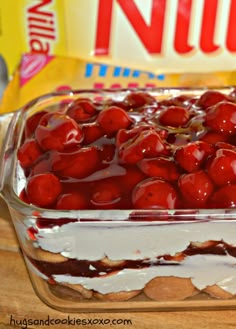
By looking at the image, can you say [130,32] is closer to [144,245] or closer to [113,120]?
[113,120]

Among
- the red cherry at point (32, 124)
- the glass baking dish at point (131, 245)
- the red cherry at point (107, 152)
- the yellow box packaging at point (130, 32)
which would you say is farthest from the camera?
the yellow box packaging at point (130, 32)

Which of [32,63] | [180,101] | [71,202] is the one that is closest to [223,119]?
[180,101]

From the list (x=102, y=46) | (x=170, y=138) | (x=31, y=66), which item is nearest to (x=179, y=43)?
(x=102, y=46)

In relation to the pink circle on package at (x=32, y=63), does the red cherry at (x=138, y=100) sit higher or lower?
higher

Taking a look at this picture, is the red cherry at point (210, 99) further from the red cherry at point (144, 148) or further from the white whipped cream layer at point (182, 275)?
the white whipped cream layer at point (182, 275)

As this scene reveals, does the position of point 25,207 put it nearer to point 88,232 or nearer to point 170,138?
point 88,232

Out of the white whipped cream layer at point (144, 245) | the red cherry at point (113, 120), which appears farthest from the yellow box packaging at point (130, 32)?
the white whipped cream layer at point (144, 245)
